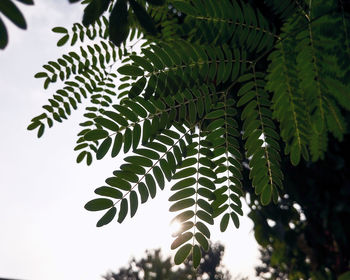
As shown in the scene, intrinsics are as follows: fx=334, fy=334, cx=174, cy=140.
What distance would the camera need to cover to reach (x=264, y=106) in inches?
45.6

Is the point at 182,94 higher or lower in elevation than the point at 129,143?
higher

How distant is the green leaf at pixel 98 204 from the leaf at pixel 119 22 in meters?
0.52

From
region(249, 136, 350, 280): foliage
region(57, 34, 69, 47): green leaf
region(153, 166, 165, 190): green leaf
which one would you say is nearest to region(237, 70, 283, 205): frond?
region(153, 166, 165, 190): green leaf

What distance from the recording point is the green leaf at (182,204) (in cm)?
108

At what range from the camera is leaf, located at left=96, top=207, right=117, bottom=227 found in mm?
925

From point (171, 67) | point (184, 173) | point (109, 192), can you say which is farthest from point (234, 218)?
point (171, 67)

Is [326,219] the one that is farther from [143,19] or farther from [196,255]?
[143,19]

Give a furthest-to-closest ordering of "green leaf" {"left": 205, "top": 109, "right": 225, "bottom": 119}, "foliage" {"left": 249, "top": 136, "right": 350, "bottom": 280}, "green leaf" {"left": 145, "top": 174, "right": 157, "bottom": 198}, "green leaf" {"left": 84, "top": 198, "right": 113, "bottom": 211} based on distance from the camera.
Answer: "foliage" {"left": 249, "top": 136, "right": 350, "bottom": 280}
"green leaf" {"left": 205, "top": 109, "right": 225, "bottom": 119}
"green leaf" {"left": 145, "top": 174, "right": 157, "bottom": 198}
"green leaf" {"left": 84, "top": 198, "right": 113, "bottom": 211}

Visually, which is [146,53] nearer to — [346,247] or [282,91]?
[282,91]

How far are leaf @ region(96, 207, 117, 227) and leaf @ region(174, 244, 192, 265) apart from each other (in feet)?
0.83

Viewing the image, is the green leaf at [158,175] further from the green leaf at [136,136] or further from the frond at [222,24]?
the frond at [222,24]

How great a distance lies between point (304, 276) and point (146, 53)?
5.24 m

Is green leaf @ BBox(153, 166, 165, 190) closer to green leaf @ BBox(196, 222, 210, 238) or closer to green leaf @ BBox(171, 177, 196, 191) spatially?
green leaf @ BBox(171, 177, 196, 191)

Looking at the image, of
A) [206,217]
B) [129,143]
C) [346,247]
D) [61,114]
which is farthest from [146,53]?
Result: [346,247]
